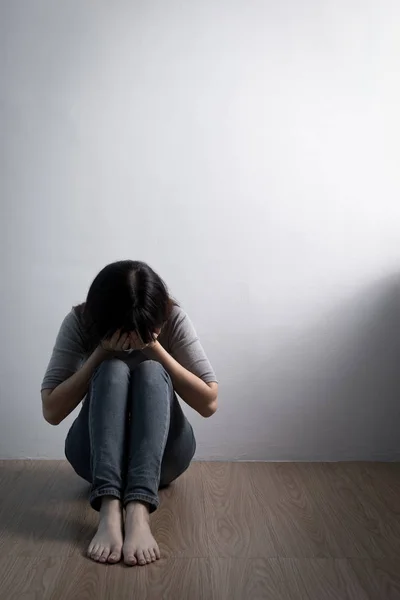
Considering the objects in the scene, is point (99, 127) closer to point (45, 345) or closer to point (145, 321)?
point (45, 345)

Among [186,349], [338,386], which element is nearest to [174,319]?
[186,349]

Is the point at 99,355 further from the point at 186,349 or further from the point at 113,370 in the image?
the point at 186,349

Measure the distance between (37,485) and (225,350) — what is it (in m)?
0.83

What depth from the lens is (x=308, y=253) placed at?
2.80 metres

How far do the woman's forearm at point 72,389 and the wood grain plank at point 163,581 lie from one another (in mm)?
519

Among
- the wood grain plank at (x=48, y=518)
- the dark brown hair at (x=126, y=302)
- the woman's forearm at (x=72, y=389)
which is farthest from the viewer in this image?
the woman's forearm at (x=72, y=389)

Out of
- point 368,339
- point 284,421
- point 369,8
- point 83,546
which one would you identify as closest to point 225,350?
point 284,421

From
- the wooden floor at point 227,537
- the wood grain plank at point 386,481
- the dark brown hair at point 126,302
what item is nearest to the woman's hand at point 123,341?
the dark brown hair at point 126,302

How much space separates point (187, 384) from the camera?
Answer: 2.10m

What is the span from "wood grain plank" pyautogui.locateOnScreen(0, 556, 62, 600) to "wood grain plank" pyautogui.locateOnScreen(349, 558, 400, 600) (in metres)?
0.66

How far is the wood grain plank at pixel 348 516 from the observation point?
1846 mm

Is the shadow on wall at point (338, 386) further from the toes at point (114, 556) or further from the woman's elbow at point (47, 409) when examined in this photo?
the toes at point (114, 556)

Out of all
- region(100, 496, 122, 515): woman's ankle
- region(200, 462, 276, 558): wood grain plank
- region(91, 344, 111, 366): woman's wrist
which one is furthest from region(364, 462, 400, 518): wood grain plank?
region(91, 344, 111, 366): woman's wrist

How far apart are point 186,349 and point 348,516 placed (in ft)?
2.12
